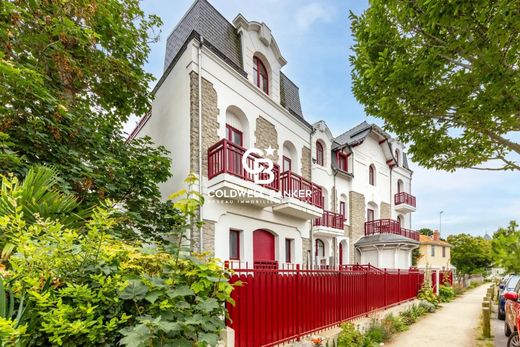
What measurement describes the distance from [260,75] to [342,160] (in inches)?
338

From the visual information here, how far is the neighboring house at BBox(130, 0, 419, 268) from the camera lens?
8.81m

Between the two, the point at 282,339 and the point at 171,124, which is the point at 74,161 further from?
the point at 282,339

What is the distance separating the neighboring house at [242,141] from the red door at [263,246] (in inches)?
1.4

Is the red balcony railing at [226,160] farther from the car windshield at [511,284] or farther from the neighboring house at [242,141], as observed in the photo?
the car windshield at [511,284]

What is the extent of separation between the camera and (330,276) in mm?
7117

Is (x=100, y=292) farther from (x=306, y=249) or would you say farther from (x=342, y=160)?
(x=342, y=160)

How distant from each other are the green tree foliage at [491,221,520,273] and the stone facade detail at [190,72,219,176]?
763cm

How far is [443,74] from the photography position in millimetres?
5312

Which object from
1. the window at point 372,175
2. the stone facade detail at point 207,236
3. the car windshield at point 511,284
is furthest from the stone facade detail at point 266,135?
the window at point 372,175

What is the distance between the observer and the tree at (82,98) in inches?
216

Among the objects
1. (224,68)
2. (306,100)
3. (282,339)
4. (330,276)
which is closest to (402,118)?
(330,276)

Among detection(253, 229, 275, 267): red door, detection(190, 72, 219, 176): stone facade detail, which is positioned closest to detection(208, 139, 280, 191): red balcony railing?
detection(190, 72, 219, 176): stone facade detail

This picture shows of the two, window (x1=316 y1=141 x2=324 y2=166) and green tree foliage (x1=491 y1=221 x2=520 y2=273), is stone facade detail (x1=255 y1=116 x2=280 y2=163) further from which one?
green tree foliage (x1=491 y1=221 x2=520 y2=273)

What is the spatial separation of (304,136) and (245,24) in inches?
207
